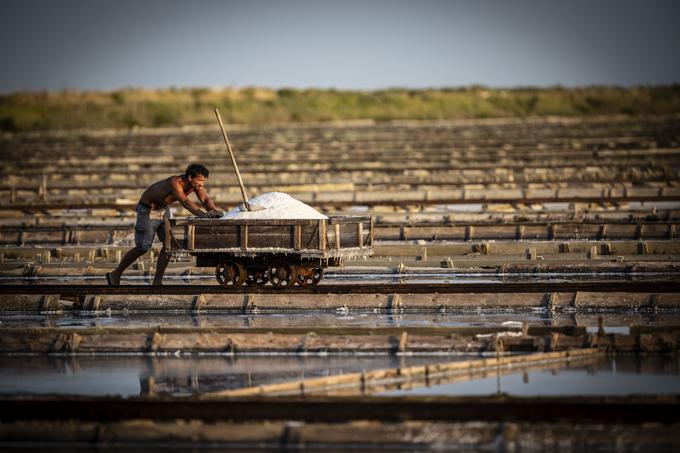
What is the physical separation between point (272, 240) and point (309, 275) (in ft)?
4.17

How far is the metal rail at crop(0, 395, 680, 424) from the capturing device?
36.2ft

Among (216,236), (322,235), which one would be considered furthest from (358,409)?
(216,236)

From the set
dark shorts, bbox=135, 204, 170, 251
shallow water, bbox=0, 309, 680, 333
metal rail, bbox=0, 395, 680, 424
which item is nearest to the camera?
metal rail, bbox=0, 395, 680, 424

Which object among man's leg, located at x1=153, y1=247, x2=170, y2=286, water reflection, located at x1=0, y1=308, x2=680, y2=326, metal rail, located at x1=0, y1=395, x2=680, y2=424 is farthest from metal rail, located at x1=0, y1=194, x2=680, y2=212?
metal rail, located at x1=0, y1=395, x2=680, y2=424

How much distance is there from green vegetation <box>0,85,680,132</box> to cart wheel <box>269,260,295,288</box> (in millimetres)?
62601

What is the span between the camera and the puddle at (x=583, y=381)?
483 inches

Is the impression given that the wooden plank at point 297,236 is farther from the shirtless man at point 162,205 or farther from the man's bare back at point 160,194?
the man's bare back at point 160,194

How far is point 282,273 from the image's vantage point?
1908 centimetres

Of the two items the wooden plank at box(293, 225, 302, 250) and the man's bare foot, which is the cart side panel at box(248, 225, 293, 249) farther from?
the man's bare foot

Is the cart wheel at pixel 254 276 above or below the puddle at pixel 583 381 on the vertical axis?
above

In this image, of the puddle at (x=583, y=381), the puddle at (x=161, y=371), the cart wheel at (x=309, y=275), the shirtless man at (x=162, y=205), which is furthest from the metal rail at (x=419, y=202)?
the puddle at (x=583, y=381)

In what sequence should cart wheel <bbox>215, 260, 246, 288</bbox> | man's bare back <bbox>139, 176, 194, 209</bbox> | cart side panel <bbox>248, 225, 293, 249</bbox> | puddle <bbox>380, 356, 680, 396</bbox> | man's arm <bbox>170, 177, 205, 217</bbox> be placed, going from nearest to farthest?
puddle <bbox>380, 356, 680, 396</bbox>, cart side panel <bbox>248, 225, 293, 249</bbox>, man's arm <bbox>170, 177, 205, 217</bbox>, man's bare back <bbox>139, 176, 194, 209</bbox>, cart wheel <bbox>215, 260, 246, 288</bbox>

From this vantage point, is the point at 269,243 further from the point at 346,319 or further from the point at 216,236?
the point at 346,319

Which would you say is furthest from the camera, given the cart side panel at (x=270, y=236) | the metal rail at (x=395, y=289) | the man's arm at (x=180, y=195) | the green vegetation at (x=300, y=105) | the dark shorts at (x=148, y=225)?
the green vegetation at (x=300, y=105)
